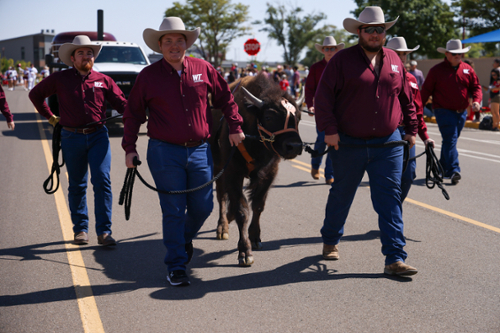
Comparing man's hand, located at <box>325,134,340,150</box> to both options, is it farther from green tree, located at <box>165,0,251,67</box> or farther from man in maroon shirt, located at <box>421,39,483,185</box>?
green tree, located at <box>165,0,251,67</box>

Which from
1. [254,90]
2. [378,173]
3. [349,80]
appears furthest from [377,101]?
[254,90]

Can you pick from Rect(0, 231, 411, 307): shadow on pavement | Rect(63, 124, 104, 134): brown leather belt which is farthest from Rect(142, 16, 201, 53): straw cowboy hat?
Rect(0, 231, 411, 307): shadow on pavement

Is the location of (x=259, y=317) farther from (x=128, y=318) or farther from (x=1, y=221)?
(x=1, y=221)

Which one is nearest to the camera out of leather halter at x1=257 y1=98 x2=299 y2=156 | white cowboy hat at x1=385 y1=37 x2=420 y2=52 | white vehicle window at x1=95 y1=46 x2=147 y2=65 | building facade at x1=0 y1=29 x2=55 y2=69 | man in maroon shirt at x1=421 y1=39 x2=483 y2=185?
leather halter at x1=257 y1=98 x2=299 y2=156

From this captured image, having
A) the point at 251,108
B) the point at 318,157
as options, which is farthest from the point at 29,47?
the point at 251,108

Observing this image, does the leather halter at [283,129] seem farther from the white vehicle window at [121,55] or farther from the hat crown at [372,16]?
the white vehicle window at [121,55]

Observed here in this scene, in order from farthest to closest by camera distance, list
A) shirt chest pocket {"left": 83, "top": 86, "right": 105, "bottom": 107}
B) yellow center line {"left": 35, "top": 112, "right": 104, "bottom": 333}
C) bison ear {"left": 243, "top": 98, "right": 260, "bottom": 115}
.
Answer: shirt chest pocket {"left": 83, "top": 86, "right": 105, "bottom": 107} → bison ear {"left": 243, "top": 98, "right": 260, "bottom": 115} → yellow center line {"left": 35, "top": 112, "right": 104, "bottom": 333}

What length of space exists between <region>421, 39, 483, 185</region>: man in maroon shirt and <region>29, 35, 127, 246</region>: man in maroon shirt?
534cm

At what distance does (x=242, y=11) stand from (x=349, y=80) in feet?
162

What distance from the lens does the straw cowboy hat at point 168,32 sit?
436cm

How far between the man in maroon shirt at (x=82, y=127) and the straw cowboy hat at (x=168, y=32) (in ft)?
4.03

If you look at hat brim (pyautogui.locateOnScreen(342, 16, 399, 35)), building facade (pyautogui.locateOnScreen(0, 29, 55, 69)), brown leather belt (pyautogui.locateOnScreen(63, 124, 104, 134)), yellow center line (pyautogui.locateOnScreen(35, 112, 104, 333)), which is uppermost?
building facade (pyautogui.locateOnScreen(0, 29, 55, 69))

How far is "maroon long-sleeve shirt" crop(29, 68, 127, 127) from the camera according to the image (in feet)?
18.0

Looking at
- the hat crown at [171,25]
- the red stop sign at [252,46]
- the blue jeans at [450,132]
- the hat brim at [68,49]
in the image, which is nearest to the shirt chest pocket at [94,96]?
the hat brim at [68,49]
